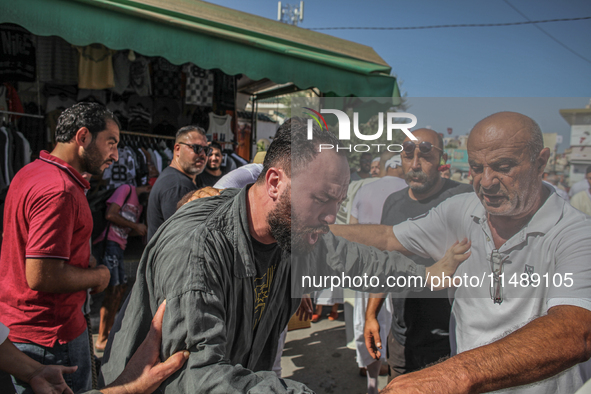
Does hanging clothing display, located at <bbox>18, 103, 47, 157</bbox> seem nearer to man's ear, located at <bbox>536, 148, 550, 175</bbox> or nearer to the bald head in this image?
the bald head

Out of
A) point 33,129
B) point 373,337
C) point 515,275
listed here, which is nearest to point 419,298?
point 373,337

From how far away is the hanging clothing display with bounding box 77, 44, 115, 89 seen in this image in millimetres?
5164

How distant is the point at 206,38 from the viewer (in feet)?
14.2

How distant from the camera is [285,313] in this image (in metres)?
1.66

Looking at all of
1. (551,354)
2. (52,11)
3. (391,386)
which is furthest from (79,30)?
(551,354)

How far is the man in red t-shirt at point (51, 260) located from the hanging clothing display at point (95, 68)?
376cm

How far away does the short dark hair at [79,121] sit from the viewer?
81.1 inches

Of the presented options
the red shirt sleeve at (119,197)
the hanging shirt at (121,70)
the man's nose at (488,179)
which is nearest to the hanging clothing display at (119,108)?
the hanging shirt at (121,70)

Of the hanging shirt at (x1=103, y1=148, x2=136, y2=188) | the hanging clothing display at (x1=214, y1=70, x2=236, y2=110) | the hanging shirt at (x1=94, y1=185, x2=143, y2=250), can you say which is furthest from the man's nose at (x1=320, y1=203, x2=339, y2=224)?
the hanging clothing display at (x1=214, y1=70, x2=236, y2=110)

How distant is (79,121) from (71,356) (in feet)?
4.38

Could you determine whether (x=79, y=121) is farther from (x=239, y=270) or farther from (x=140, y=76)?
(x=140, y=76)

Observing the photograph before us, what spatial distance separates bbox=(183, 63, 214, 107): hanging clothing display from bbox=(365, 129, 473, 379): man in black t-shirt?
5.60 metres

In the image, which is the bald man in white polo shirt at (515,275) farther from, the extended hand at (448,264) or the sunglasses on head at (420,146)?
the sunglasses on head at (420,146)

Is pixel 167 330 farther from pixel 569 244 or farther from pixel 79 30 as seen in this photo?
pixel 79 30
